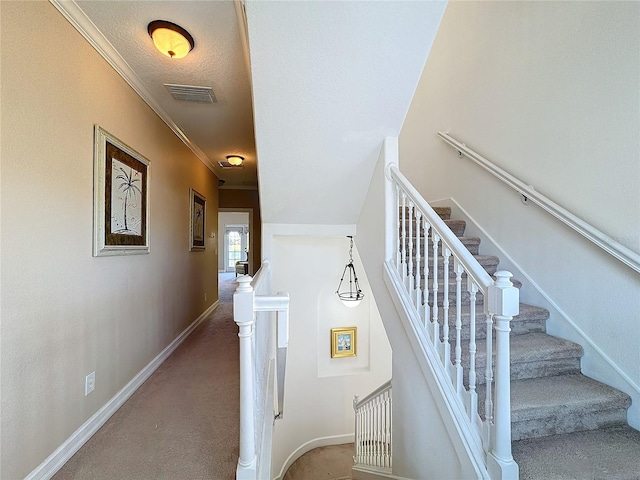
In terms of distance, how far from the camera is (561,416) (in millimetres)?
1534

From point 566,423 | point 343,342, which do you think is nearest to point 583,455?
point 566,423

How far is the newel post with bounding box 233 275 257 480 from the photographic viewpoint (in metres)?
1.14

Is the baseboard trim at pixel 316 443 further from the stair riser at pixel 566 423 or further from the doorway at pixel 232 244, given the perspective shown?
the doorway at pixel 232 244

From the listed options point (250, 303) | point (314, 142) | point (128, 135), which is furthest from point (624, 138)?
point (128, 135)

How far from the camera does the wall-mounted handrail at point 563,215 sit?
5.28 feet

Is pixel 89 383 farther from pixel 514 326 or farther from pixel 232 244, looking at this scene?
pixel 232 244

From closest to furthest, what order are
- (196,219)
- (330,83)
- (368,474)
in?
(330,83) < (368,474) < (196,219)

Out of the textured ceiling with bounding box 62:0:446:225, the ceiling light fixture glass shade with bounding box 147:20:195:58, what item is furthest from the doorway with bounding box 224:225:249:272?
the ceiling light fixture glass shade with bounding box 147:20:195:58

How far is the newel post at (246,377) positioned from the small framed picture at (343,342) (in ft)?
11.1

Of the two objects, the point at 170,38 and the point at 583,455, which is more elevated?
the point at 170,38

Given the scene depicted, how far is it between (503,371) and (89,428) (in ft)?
7.84

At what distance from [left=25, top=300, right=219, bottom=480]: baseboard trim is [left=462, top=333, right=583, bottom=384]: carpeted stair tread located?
2285mm

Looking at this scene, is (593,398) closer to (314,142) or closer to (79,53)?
(314,142)

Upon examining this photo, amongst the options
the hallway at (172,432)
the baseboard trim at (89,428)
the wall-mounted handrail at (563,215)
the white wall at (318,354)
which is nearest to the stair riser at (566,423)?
the wall-mounted handrail at (563,215)
